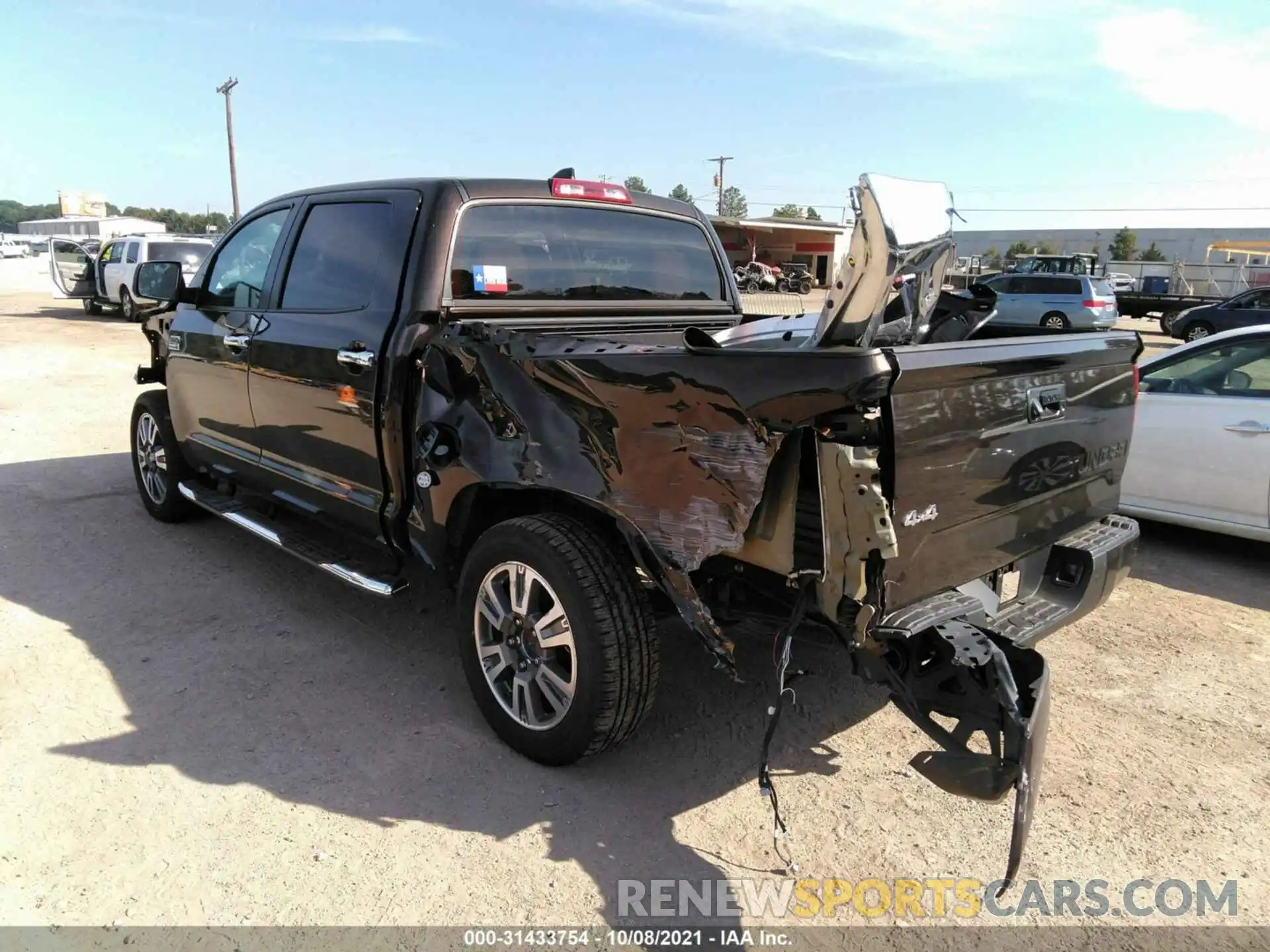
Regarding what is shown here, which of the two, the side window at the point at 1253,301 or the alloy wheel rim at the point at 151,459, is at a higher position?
the side window at the point at 1253,301

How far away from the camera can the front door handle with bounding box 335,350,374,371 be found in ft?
11.6

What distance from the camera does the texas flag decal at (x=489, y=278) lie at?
3.62 m

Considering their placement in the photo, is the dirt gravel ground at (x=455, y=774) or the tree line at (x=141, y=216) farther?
the tree line at (x=141, y=216)

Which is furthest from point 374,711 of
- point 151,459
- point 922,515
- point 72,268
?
point 72,268

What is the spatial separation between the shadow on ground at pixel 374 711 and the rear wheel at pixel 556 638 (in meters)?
0.19

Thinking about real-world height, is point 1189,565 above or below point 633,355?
below

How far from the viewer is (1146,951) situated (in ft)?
7.79

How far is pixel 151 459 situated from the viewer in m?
5.91

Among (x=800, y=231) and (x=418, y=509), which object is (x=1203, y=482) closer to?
(x=418, y=509)

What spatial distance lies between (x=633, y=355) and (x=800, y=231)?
2028 inches

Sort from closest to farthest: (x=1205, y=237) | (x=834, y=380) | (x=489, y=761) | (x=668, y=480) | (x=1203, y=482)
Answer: (x=834, y=380), (x=668, y=480), (x=489, y=761), (x=1203, y=482), (x=1205, y=237)

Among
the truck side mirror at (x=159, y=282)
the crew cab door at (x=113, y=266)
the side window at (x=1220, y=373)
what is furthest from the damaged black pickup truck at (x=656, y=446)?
the crew cab door at (x=113, y=266)

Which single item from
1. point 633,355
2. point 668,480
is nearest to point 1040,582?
point 668,480

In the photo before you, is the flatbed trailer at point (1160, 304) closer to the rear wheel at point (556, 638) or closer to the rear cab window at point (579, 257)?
the rear cab window at point (579, 257)
